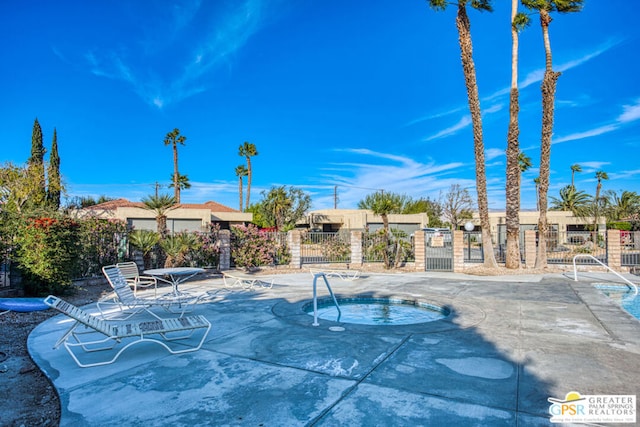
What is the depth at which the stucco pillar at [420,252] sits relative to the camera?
16406 mm

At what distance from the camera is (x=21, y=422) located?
3.18m

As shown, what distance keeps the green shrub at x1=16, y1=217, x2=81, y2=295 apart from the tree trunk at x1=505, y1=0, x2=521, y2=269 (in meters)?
15.8

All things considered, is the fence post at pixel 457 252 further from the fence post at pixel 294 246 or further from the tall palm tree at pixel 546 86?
the fence post at pixel 294 246

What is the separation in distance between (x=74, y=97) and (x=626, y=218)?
54.7m

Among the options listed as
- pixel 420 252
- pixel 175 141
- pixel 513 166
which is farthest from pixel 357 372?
pixel 175 141

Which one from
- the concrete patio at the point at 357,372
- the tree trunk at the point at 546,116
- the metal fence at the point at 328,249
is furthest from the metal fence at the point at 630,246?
the concrete patio at the point at 357,372

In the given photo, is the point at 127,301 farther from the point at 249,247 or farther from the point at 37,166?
the point at 37,166

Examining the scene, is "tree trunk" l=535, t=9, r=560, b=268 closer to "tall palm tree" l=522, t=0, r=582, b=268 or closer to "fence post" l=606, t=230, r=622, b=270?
"tall palm tree" l=522, t=0, r=582, b=268

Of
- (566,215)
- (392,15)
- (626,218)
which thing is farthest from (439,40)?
(626,218)

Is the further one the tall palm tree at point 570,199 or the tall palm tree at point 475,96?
the tall palm tree at point 570,199

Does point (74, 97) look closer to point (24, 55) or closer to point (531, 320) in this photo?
point (24, 55)

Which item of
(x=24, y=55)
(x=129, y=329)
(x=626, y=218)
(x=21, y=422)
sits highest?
(x=24, y=55)

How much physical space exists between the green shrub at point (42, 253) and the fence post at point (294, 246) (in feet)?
30.2

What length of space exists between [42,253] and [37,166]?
911 inches
